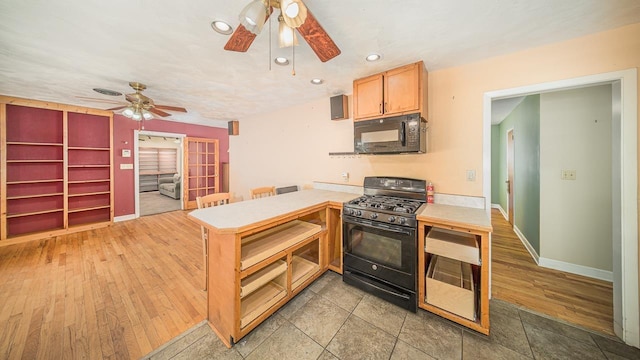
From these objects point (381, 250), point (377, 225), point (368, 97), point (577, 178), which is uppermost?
point (368, 97)

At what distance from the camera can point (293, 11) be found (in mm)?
1019

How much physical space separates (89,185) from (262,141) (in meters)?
3.64

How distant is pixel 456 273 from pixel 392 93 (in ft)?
6.12

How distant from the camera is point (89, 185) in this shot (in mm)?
4148

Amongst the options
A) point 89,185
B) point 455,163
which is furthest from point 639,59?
point 89,185

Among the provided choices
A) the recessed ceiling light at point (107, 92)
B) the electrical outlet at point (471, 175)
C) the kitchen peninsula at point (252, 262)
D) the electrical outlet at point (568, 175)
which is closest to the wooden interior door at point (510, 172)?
the electrical outlet at point (568, 175)

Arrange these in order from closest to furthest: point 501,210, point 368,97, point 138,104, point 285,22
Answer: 1. point 285,22
2. point 368,97
3. point 138,104
4. point 501,210

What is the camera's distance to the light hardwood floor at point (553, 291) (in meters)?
1.76

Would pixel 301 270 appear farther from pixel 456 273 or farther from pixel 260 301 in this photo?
pixel 456 273

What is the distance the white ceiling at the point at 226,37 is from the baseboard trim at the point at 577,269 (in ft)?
8.07

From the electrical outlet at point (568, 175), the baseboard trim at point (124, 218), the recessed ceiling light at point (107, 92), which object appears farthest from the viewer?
the baseboard trim at point (124, 218)

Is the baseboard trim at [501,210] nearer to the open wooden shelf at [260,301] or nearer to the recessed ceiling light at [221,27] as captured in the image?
the open wooden shelf at [260,301]

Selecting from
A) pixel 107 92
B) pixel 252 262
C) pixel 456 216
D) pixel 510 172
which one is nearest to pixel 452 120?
pixel 456 216

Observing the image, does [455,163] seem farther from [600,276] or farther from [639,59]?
[600,276]
